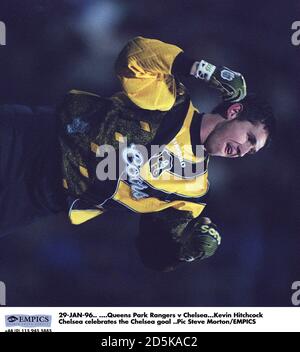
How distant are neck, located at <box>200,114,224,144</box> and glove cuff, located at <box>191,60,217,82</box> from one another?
12 cm

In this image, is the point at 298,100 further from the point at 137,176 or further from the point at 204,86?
the point at 137,176

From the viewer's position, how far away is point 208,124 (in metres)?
2.89

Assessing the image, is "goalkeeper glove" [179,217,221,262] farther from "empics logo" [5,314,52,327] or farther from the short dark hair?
"empics logo" [5,314,52,327]

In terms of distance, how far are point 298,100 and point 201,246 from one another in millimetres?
578

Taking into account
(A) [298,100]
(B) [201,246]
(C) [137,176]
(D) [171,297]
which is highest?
(A) [298,100]

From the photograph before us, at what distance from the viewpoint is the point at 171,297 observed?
3008mm

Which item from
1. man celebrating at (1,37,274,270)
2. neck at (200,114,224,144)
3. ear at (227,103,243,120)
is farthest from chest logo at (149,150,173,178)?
ear at (227,103,243,120)

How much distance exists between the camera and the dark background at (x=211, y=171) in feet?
9.63

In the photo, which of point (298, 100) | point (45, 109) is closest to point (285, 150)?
point (298, 100)

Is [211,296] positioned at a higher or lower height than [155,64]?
lower

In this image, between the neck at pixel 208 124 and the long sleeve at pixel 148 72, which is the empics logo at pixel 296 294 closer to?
the neck at pixel 208 124

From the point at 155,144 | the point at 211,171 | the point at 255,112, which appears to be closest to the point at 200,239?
the point at 211,171

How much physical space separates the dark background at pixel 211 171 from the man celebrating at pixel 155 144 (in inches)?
1.8

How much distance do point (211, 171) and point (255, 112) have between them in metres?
0.24
